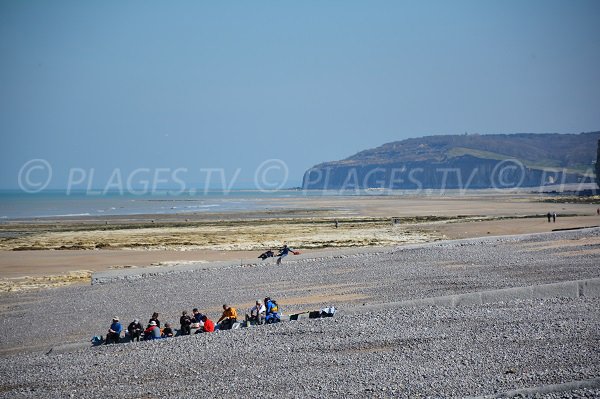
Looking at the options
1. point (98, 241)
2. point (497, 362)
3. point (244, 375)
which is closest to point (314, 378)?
point (244, 375)

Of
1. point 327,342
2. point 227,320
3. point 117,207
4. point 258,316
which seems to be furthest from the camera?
point 117,207

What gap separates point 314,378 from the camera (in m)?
10.5

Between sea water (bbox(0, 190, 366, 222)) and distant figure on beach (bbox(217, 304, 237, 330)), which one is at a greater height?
sea water (bbox(0, 190, 366, 222))

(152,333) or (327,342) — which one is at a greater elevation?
(327,342)

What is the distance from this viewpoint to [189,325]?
14805mm

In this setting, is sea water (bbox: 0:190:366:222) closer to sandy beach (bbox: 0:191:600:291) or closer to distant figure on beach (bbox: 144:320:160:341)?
sandy beach (bbox: 0:191:600:291)

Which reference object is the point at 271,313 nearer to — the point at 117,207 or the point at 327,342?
the point at 327,342

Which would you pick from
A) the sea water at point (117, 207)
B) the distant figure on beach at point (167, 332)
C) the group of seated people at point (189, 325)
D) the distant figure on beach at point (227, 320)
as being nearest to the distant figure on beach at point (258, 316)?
the group of seated people at point (189, 325)

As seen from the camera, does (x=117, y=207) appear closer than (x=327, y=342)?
No

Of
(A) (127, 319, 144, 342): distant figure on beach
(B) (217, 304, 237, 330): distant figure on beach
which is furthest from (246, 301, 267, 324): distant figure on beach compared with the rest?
(A) (127, 319, 144, 342): distant figure on beach

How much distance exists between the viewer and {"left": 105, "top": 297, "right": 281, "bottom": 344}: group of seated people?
14484 mm

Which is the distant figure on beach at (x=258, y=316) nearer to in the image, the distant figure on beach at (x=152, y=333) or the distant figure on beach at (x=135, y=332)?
the distant figure on beach at (x=152, y=333)

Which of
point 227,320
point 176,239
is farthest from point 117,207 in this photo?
point 227,320

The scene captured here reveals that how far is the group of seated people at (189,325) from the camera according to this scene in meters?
14.5
